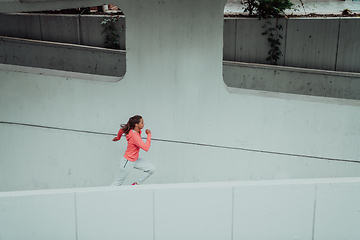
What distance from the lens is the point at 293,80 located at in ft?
38.0

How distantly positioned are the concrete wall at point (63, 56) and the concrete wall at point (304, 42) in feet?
11.3

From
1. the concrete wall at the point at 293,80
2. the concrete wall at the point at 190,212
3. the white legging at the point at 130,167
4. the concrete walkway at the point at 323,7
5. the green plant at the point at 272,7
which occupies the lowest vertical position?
the white legging at the point at 130,167

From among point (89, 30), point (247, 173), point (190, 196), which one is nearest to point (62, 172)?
point (247, 173)

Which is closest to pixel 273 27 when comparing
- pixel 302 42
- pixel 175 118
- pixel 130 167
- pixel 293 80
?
pixel 302 42

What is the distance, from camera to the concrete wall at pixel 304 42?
11398 millimetres

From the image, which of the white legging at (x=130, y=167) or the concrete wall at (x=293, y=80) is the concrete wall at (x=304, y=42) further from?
the white legging at (x=130, y=167)

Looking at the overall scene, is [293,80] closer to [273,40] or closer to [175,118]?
[273,40]

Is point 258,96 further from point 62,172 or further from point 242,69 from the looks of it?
point 62,172

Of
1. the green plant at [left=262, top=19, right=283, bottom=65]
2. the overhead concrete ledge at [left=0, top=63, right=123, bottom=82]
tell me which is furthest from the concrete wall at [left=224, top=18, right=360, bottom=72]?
the overhead concrete ledge at [left=0, top=63, right=123, bottom=82]

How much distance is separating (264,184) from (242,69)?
292 inches

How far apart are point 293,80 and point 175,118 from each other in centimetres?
401

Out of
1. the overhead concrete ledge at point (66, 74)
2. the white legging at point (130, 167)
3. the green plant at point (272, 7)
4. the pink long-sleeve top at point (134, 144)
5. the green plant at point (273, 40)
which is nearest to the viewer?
the pink long-sleeve top at point (134, 144)

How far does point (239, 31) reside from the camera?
12.1 metres

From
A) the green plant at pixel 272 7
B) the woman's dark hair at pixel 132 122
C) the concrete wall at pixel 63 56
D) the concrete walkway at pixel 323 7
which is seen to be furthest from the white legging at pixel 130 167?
the concrete walkway at pixel 323 7
